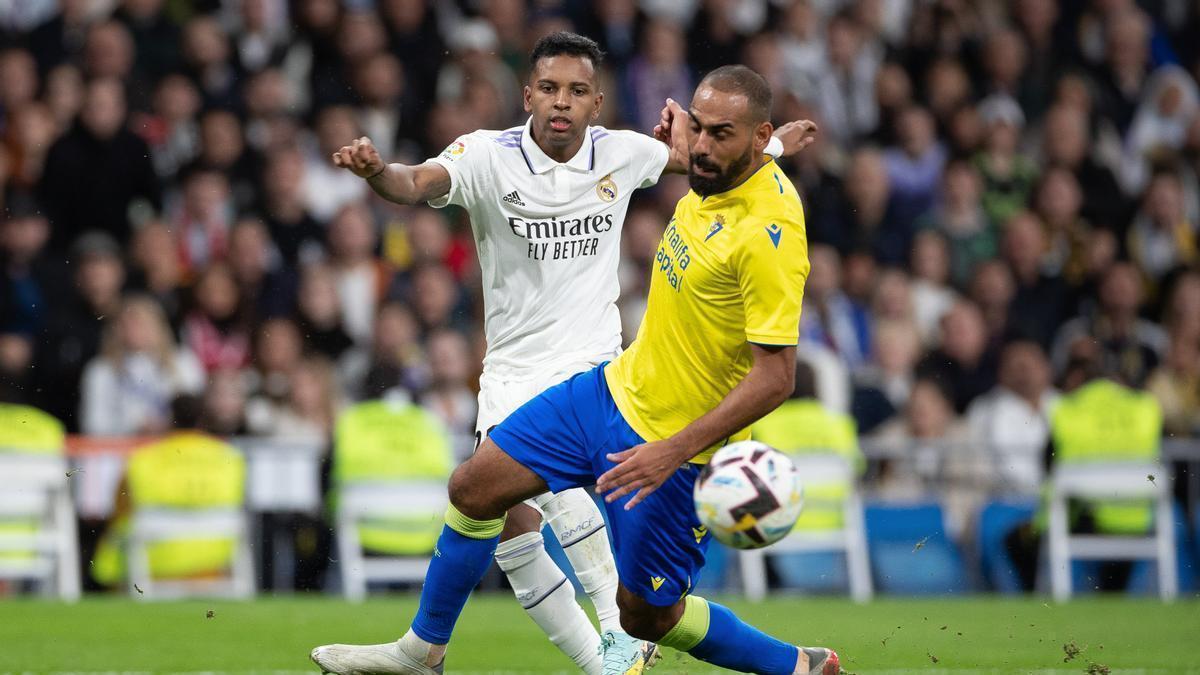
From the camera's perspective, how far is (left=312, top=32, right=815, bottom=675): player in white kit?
8.02 meters

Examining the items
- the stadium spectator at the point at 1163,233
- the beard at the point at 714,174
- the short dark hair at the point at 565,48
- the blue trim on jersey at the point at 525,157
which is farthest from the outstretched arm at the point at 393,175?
the stadium spectator at the point at 1163,233

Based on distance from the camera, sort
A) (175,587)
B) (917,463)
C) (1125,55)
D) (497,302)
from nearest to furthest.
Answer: (497,302) < (175,587) < (917,463) < (1125,55)

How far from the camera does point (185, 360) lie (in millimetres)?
13320

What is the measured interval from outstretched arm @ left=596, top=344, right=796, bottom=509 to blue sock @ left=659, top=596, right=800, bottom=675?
673mm

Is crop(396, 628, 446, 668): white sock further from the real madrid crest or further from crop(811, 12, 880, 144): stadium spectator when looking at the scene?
crop(811, 12, 880, 144): stadium spectator

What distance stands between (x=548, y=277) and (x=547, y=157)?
1.80 feet

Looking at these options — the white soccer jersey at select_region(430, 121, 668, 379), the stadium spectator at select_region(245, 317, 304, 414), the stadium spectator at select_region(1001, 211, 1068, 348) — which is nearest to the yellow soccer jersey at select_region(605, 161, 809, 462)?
the white soccer jersey at select_region(430, 121, 668, 379)

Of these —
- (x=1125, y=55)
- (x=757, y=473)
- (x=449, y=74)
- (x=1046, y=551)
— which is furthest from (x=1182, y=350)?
(x=757, y=473)

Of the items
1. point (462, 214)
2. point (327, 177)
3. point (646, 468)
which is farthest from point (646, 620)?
point (327, 177)

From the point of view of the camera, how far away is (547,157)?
818cm

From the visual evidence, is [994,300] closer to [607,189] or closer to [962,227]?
[962,227]

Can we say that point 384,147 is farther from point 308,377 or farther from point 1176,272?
point 1176,272

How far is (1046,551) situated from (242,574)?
623cm

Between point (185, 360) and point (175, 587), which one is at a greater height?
point (185, 360)
